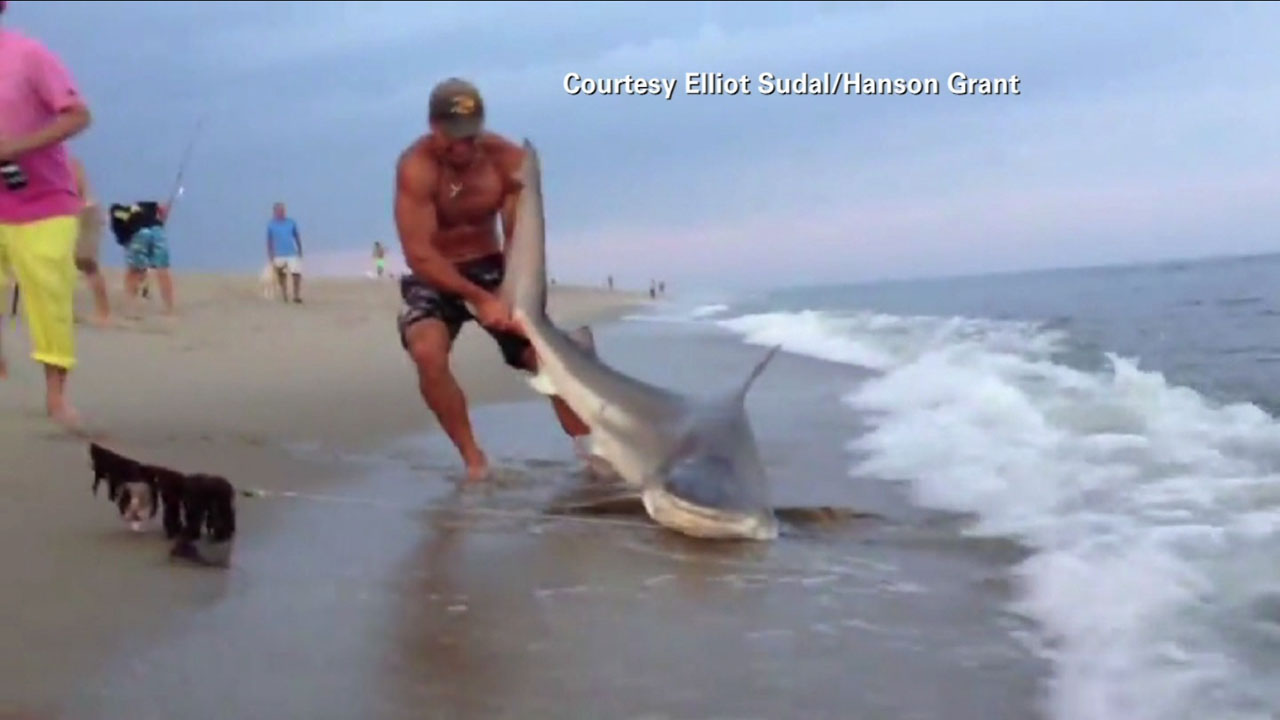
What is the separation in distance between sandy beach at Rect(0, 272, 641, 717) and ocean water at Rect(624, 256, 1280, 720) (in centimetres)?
168

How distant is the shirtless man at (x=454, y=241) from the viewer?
498 centimetres

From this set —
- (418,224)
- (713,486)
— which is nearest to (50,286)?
(418,224)

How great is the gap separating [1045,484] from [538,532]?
1.88 meters

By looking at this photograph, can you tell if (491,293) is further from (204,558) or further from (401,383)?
(401,383)

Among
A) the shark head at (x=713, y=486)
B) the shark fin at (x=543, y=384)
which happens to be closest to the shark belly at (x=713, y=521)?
the shark head at (x=713, y=486)

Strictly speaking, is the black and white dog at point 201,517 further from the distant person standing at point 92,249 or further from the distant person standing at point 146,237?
the distant person standing at point 146,237

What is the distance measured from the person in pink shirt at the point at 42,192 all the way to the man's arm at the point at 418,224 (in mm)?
1117

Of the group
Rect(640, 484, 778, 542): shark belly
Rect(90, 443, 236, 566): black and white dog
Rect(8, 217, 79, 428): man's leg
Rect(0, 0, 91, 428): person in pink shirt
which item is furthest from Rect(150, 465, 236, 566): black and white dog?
Rect(8, 217, 79, 428): man's leg

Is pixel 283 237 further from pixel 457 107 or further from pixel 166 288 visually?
pixel 457 107

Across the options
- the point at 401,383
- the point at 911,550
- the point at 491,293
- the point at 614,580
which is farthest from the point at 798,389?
the point at 614,580

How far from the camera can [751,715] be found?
2.42m

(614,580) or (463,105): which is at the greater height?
(463,105)

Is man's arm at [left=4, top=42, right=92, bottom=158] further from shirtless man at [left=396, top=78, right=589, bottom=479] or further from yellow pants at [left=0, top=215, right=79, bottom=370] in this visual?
shirtless man at [left=396, top=78, right=589, bottom=479]

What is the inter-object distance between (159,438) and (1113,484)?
12.1 feet
